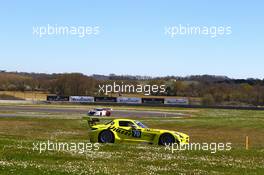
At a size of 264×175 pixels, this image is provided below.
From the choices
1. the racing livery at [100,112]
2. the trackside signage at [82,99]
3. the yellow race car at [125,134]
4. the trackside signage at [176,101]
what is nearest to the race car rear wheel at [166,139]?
the yellow race car at [125,134]

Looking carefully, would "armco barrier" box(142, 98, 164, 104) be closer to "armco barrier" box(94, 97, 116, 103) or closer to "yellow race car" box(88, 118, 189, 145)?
"armco barrier" box(94, 97, 116, 103)

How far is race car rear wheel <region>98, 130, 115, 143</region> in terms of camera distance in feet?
72.1

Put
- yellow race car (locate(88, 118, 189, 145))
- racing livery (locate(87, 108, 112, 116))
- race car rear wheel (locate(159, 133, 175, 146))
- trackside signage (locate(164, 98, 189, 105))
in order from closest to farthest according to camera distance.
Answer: race car rear wheel (locate(159, 133, 175, 146)), yellow race car (locate(88, 118, 189, 145)), racing livery (locate(87, 108, 112, 116)), trackside signage (locate(164, 98, 189, 105))

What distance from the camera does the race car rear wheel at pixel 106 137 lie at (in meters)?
22.0

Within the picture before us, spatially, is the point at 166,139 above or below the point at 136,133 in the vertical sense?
below

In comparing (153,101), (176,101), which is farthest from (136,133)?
(176,101)

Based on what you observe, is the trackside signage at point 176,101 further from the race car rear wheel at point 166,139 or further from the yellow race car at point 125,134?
the race car rear wheel at point 166,139

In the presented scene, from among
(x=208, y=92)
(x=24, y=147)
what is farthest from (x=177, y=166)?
(x=208, y=92)

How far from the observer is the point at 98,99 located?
9819cm

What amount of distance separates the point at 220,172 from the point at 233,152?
16.5 feet

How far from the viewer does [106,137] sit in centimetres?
2205

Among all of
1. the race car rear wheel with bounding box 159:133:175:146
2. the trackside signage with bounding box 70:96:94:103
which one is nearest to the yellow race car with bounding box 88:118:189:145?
the race car rear wheel with bounding box 159:133:175:146

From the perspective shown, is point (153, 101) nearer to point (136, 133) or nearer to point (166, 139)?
point (136, 133)

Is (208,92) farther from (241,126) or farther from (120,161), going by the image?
(120,161)
